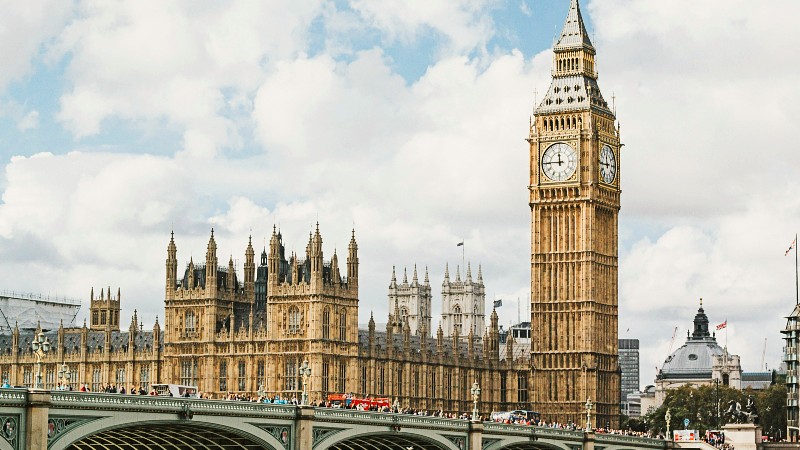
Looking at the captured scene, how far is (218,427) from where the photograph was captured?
79.0 m

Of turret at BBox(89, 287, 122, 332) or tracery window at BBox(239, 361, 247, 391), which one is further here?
turret at BBox(89, 287, 122, 332)

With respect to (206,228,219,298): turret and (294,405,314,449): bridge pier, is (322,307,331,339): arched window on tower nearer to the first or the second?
(206,228,219,298): turret

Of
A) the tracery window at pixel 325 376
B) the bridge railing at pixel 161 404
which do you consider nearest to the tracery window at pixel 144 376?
the tracery window at pixel 325 376

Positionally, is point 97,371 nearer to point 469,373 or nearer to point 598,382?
point 469,373

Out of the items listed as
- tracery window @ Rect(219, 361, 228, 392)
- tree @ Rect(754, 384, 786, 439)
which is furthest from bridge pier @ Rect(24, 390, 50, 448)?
tree @ Rect(754, 384, 786, 439)

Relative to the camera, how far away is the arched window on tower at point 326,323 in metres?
137

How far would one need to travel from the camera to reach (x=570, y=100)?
15888 cm

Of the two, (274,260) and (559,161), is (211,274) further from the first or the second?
(559,161)

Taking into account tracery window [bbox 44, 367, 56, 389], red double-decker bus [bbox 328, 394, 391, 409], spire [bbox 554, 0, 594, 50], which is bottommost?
red double-decker bus [bbox 328, 394, 391, 409]

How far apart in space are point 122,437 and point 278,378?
54527 mm

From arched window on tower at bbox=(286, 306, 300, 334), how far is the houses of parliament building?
153mm

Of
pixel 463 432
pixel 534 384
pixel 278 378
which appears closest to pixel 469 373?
pixel 534 384

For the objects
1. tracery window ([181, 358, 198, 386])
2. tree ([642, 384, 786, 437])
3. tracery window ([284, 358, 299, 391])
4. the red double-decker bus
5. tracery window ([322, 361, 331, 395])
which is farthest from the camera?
tree ([642, 384, 786, 437])

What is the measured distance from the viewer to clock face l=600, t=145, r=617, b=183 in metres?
159
